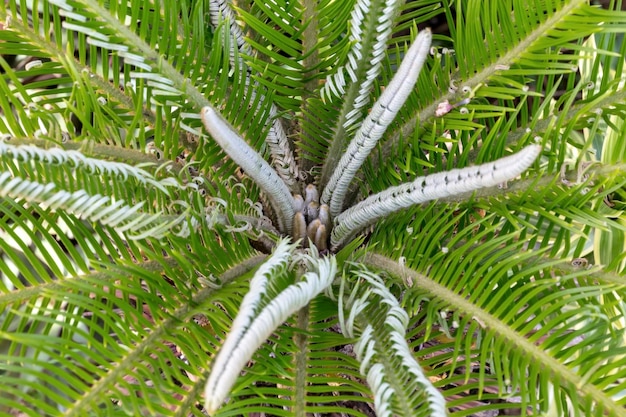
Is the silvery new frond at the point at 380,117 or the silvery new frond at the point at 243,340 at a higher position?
the silvery new frond at the point at 380,117

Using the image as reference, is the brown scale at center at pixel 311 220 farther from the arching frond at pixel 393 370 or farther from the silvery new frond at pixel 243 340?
the silvery new frond at pixel 243 340

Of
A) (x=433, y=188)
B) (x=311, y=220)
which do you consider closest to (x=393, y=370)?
(x=433, y=188)

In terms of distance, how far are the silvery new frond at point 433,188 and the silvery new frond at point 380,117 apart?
1.6 inches

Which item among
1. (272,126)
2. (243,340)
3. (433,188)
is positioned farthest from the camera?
(272,126)

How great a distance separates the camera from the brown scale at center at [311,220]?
77 centimetres

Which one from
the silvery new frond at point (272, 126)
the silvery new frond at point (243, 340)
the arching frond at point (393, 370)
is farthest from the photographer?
the silvery new frond at point (272, 126)

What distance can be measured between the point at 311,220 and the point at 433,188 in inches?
12.5

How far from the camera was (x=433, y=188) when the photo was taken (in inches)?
20.1

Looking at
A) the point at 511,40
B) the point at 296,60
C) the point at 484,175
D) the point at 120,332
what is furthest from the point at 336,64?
the point at 120,332

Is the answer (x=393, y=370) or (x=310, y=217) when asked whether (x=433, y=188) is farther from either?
(x=310, y=217)

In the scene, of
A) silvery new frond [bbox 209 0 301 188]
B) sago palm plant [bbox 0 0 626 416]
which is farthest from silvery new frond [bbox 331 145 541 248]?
silvery new frond [bbox 209 0 301 188]

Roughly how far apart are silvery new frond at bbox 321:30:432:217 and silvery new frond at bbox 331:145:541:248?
40mm

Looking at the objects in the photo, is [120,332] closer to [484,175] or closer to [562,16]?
[484,175]

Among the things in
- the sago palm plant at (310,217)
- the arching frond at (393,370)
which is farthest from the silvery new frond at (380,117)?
the arching frond at (393,370)
